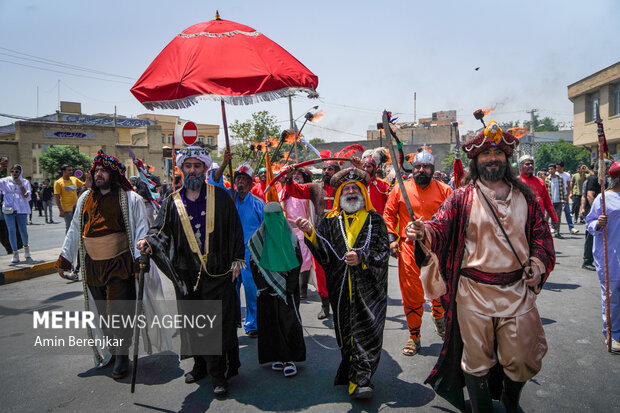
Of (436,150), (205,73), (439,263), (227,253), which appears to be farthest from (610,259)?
(436,150)

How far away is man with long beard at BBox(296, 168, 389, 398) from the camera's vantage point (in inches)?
148

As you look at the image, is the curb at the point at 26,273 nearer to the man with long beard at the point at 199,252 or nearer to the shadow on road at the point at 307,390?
the man with long beard at the point at 199,252

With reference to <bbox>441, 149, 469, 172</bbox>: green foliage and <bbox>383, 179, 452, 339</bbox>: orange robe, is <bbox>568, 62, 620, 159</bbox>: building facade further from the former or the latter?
<bbox>383, 179, 452, 339</bbox>: orange robe

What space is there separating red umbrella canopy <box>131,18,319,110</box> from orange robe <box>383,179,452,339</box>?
61.7 inches

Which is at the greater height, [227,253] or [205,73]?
[205,73]

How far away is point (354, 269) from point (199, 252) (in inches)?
55.4

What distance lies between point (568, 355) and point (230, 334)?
3.28m

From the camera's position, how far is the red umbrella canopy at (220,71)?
4074mm

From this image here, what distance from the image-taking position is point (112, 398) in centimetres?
378

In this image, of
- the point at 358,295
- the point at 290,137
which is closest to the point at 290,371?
the point at 358,295

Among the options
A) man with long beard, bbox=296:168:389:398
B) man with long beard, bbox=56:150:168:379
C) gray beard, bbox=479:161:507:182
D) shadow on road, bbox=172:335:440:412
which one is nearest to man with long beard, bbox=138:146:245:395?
shadow on road, bbox=172:335:440:412

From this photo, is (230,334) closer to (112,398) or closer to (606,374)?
(112,398)

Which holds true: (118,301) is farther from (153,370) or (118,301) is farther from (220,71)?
(220,71)

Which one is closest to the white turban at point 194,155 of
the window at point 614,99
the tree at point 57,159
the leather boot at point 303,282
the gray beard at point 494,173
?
the gray beard at point 494,173
